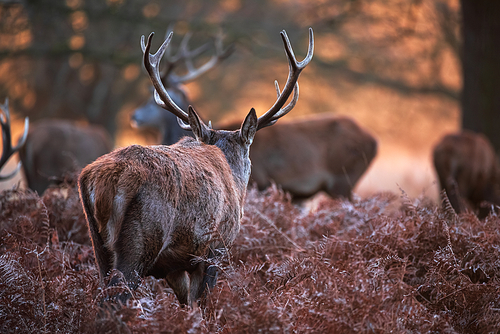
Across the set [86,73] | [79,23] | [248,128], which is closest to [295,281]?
[248,128]

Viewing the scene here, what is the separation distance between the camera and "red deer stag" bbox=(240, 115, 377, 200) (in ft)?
28.1

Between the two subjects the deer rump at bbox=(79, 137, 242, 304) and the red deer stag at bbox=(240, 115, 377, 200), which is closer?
the deer rump at bbox=(79, 137, 242, 304)

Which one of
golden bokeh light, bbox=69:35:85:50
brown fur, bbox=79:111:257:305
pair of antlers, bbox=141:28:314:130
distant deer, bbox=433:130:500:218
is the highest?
pair of antlers, bbox=141:28:314:130

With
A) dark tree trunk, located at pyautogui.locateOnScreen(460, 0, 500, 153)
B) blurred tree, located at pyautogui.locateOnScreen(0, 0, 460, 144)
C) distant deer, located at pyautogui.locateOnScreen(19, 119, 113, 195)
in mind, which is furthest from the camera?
blurred tree, located at pyautogui.locateOnScreen(0, 0, 460, 144)

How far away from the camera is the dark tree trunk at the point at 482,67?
1008 cm

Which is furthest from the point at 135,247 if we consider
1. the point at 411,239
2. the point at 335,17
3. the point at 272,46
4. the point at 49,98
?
the point at 49,98

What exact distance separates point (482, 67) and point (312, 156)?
442 centimetres

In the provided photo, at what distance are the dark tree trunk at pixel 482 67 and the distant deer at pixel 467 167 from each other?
77.0 inches

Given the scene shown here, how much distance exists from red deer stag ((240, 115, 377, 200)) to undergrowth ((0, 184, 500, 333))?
10.7 feet

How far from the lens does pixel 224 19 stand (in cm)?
1669

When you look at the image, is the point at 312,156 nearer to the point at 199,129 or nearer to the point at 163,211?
the point at 199,129

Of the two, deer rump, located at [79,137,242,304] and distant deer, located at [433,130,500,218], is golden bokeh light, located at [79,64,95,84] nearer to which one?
distant deer, located at [433,130,500,218]

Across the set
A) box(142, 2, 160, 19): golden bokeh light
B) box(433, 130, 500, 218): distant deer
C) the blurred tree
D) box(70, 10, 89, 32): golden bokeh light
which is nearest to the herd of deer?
box(433, 130, 500, 218): distant deer

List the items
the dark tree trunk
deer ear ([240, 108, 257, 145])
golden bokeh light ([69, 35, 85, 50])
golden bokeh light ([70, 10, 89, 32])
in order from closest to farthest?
1. deer ear ([240, 108, 257, 145])
2. the dark tree trunk
3. golden bokeh light ([70, 10, 89, 32])
4. golden bokeh light ([69, 35, 85, 50])
